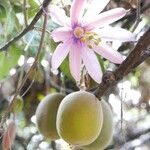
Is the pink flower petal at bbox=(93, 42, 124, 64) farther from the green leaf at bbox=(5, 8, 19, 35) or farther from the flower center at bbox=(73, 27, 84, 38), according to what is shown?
the green leaf at bbox=(5, 8, 19, 35)

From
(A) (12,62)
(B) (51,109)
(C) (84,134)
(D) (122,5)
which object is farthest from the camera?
(D) (122,5)

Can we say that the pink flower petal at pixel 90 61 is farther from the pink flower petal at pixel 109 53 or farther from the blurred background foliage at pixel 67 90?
the blurred background foliage at pixel 67 90

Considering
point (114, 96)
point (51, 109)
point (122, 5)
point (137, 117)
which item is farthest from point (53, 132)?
point (137, 117)

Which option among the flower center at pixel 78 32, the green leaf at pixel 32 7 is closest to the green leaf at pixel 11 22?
the green leaf at pixel 32 7

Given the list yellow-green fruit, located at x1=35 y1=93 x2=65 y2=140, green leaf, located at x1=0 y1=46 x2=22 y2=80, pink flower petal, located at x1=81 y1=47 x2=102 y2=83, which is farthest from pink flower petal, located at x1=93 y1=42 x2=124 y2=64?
green leaf, located at x1=0 y1=46 x2=22 y2=80

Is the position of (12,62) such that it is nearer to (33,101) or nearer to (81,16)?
(81,16)

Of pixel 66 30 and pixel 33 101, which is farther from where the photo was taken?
pixel 33 101

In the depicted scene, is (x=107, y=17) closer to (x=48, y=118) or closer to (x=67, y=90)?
(x=48, y=118)

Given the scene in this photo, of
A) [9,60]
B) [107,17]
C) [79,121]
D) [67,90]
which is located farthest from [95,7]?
[67,90]
